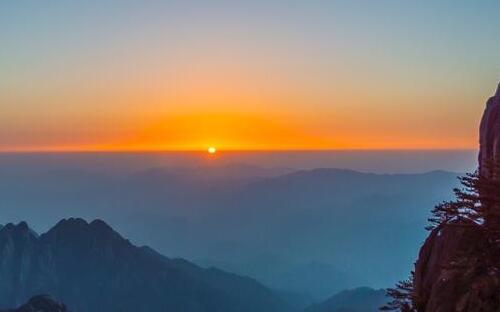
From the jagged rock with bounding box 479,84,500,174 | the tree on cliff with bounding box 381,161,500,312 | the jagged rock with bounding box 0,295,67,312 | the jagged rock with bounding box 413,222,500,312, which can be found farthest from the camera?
the jagged rock with bounding box 0,295,67,312

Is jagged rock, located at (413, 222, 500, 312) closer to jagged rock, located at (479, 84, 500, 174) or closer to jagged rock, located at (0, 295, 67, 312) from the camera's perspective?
jagged rock, located at (479, 84, 500, 174)

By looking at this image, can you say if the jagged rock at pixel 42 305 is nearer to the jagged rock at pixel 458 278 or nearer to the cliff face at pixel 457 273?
the cliff face at pixel 457 273

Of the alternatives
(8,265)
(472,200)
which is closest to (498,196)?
(472,200)

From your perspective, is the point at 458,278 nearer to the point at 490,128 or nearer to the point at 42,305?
the point at 490,128

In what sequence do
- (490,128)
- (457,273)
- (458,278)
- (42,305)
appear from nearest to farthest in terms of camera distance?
(458,278) < (457,273) < (490,128) < (42,305)

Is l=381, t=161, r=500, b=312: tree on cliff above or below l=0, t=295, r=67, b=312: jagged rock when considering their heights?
above

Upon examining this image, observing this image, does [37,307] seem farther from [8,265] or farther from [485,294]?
[485,294]

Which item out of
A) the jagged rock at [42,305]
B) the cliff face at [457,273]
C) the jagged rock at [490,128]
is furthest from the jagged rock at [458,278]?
the jagged rock at [42,305]

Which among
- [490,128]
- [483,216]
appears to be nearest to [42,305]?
[490,128]

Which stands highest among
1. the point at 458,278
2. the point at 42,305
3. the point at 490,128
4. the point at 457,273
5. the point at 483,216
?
the point at 490,128

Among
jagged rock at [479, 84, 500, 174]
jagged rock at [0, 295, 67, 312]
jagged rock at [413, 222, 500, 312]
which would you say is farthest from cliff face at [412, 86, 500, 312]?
jagged rock at [0, 295, 67, 312]
